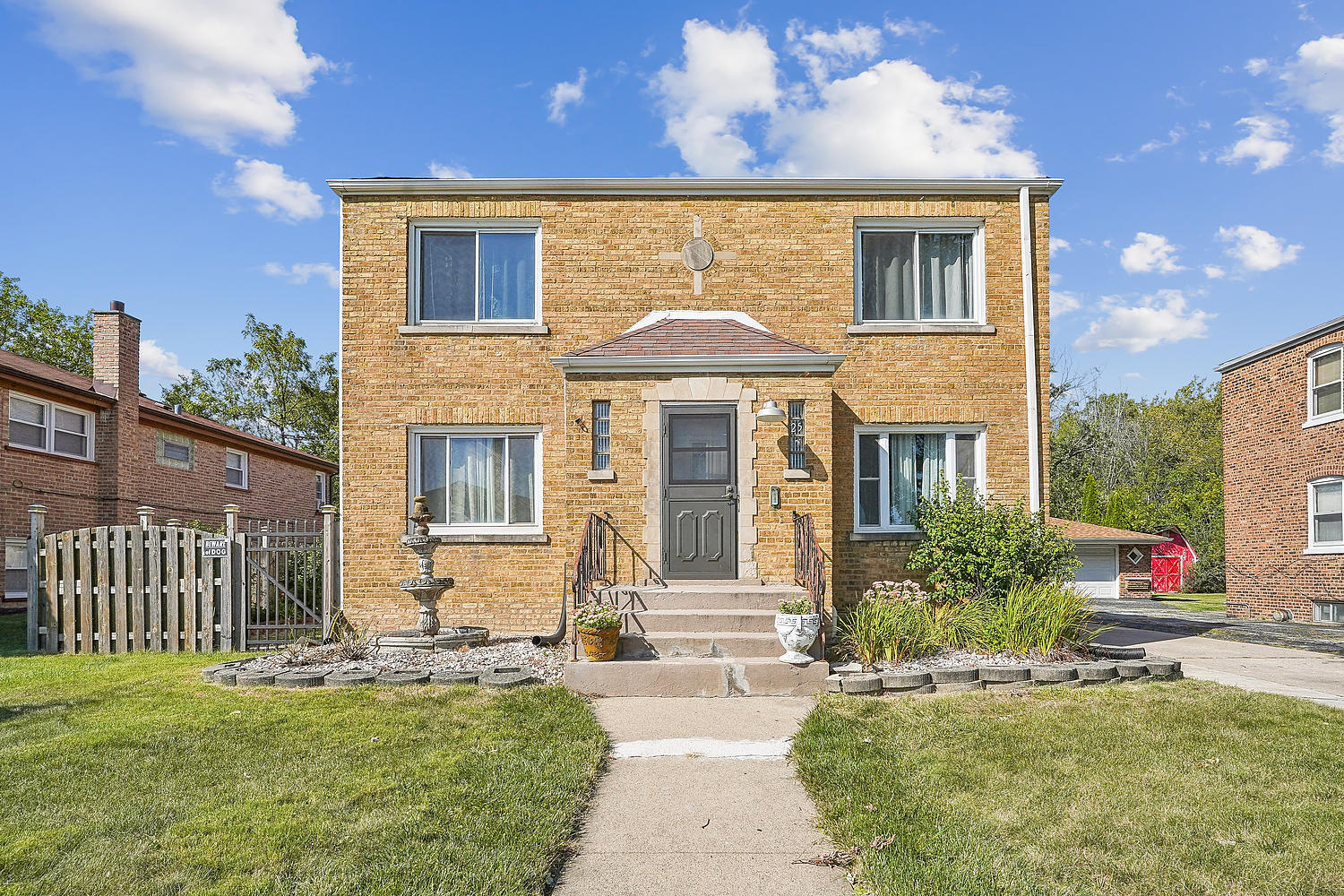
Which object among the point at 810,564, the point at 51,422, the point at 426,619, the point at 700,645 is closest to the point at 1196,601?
the point at 810,564

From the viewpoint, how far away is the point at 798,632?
7.93m

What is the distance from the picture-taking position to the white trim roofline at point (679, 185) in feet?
37.6

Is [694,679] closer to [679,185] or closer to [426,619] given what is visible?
[426,619]

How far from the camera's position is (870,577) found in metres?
11.2

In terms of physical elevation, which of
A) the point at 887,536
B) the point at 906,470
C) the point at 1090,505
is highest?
the point at 906,470

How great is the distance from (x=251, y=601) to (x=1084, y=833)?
11.0m

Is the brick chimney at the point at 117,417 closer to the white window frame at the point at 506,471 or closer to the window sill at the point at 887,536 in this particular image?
the white window frame at the point at 506,471

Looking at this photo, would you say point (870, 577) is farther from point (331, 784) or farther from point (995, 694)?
point (331, 784)

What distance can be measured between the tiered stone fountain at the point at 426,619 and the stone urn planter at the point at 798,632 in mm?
4117

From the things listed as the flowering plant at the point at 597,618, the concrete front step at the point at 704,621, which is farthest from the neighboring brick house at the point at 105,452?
the concrete front step at the point at 704,621

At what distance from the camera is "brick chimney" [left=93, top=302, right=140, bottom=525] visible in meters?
16.8

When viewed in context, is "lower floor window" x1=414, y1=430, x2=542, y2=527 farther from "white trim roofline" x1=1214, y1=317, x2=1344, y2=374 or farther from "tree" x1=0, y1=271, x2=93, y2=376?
"tree" x1=0, y1=271, x2=93, y2=376

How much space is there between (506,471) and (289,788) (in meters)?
6.91

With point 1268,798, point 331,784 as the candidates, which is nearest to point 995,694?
A: point 1268,798
